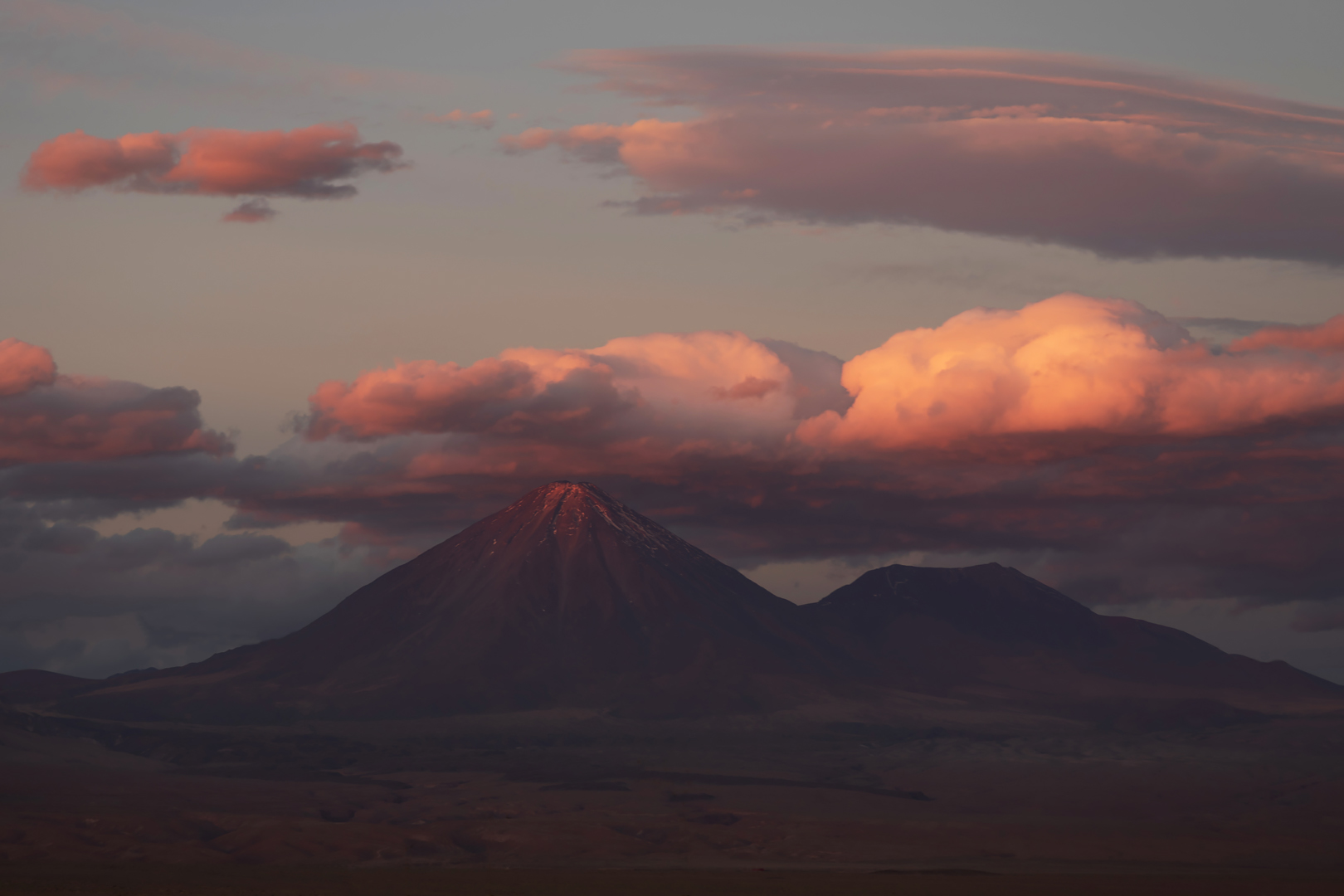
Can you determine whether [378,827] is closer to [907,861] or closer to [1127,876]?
[907,861]

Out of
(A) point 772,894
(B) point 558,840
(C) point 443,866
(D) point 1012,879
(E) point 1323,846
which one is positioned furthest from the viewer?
(E) point 1323,846

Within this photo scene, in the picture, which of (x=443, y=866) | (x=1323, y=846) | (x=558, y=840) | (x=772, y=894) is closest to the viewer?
(x=772, y=894)

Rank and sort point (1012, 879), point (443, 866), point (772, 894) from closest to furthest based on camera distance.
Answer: point (772, 894) < point (1012, 879) < point (443, 866)

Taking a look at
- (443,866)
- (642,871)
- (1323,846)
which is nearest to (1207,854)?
(1323,846)

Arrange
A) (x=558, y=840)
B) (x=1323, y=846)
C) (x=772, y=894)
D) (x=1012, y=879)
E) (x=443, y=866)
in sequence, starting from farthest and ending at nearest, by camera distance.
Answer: (x=1323, y=846), (x=558, y=840), (x=443, y=866), (x=1012, y=879), (x=772, y=894)

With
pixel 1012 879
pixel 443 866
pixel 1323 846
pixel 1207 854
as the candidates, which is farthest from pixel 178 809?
pixel 1323 846

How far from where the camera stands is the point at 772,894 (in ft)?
422

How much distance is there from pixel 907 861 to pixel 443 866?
48.6 metres

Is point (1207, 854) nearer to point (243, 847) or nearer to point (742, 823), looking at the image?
point (742, 823)

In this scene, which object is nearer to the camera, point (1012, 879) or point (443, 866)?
point (1012, 879)

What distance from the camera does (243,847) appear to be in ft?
529

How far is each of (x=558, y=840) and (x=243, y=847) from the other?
112 feet

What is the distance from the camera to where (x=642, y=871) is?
151 metres

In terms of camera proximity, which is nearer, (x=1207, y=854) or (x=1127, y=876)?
(x=1127, y=876)
